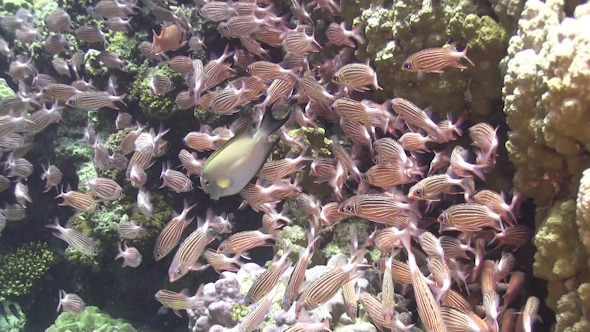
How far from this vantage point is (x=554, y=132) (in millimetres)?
2949

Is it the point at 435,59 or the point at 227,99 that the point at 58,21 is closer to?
the point at 227,99

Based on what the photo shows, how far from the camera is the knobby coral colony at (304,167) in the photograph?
142 inches

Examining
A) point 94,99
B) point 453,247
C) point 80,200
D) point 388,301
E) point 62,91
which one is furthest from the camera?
point 62,91

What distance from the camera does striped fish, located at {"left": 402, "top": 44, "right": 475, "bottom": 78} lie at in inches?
157

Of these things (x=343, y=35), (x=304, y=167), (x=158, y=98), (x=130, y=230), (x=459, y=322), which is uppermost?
(x=343, y=35)

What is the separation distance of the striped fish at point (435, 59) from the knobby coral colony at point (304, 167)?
0.5 inches

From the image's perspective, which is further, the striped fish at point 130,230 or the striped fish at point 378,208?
the striped fish at point 130,230

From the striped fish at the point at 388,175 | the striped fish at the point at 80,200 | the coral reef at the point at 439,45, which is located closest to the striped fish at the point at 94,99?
the striped fish at the point at 80,200

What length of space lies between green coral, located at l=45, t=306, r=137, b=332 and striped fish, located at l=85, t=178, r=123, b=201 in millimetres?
2184

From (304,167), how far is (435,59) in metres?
1.98

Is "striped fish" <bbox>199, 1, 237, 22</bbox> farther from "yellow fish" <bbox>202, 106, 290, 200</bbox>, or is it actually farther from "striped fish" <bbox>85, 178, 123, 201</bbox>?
"yellow fish" <bbox>202, 106, 290, 200</bbox>

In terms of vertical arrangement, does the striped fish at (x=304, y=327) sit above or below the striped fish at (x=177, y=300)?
above

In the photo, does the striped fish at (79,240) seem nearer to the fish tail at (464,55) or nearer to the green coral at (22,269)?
the green coral at (22,269)

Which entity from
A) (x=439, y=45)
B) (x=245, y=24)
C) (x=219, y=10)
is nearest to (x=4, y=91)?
(x=219, y=10)
